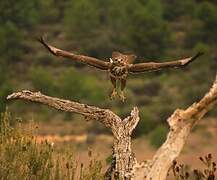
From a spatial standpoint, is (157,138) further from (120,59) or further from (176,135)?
(176,135)

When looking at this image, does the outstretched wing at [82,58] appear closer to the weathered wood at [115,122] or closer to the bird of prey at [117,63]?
the bird of prey at [117,63]

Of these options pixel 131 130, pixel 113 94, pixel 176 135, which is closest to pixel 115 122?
pixel 131 130

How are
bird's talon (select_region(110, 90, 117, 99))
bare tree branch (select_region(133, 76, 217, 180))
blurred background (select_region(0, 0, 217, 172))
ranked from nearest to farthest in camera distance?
bare tree branch (select_region(133, 76, 217, 180)), bird's talon (select_region(110, 90, 117, 99)), blurred background (select_region(0, 0, 217, 172))

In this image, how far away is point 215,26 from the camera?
153 feet

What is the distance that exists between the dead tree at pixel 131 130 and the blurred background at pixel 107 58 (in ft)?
63.9


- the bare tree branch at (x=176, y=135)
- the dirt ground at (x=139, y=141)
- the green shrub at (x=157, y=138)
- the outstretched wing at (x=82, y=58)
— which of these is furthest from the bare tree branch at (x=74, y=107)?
the green shrub at (x=157, y=138)

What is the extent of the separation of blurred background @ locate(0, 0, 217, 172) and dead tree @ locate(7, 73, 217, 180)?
1946 centimetres

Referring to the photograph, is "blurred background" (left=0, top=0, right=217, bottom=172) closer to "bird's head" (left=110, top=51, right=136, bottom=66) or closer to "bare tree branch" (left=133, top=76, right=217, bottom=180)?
"bird's head" (left=110, top=51, right=136, bottom=66)

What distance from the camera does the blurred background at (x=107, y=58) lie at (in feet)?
108

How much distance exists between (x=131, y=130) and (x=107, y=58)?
149 ft

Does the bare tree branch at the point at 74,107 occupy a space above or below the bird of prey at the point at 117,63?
below

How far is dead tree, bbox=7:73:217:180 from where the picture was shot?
4.69 m

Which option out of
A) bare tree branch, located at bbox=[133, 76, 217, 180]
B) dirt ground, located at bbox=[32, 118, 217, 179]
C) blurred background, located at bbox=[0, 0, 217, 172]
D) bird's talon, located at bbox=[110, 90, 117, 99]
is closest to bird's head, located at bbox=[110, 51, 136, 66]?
bird's talon, located at bbox=[110, 90, 117, 99]

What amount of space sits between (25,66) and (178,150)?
4731cm
